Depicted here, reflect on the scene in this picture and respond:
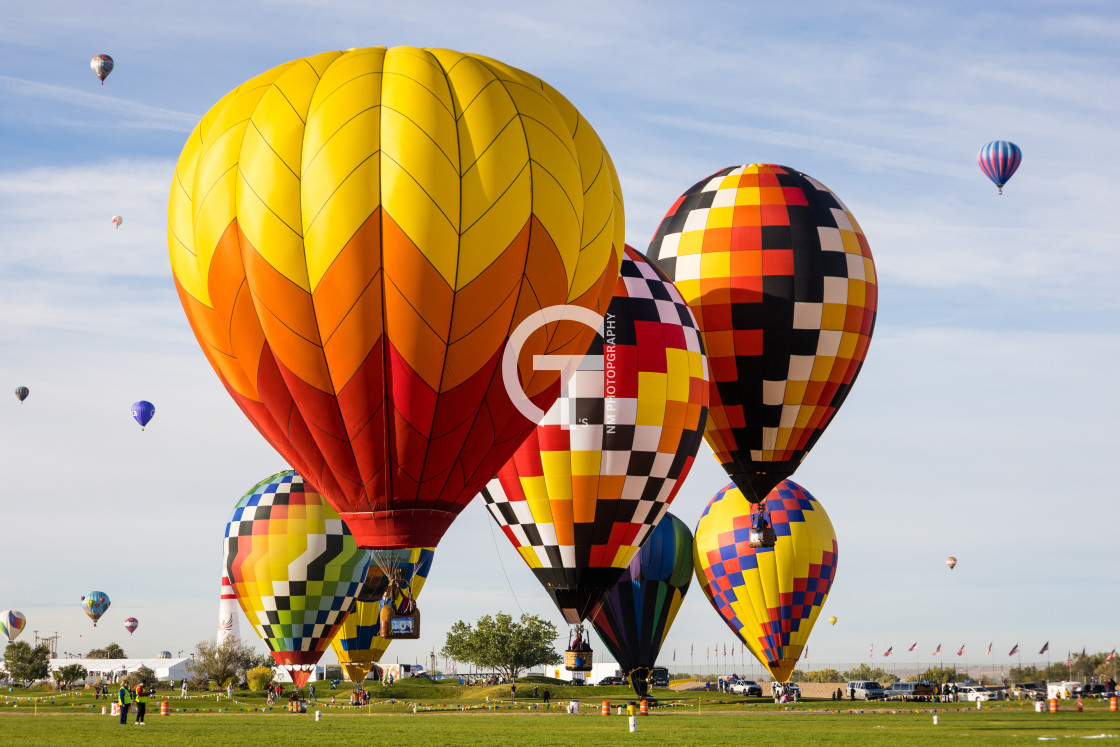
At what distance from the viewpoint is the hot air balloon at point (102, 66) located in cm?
4697

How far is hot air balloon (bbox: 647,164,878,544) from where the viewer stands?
A: 25828mm

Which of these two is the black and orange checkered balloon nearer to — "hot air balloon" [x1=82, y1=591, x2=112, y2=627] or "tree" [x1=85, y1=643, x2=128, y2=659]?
"hot air balloon" [x1=82, y1=591, x2=112, y2=627]

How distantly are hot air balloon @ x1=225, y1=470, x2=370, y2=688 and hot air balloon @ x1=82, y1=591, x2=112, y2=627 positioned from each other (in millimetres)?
39650

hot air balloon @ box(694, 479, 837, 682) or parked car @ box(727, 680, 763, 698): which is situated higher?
hot air balloon @ box(694, 479, 837, 682)

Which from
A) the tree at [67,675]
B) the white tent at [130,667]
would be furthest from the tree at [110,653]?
the tree at [67,675]

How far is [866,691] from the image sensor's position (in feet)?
176

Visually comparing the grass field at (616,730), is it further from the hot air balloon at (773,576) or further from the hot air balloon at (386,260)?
the hot air balloon at (386,260)

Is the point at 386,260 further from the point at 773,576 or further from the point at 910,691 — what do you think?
the point at 910,691

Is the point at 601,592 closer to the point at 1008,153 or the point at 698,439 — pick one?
the point at 698,439

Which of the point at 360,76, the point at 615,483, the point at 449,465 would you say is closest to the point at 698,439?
the point at 615,483

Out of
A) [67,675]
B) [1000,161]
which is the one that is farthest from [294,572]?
[67,675]

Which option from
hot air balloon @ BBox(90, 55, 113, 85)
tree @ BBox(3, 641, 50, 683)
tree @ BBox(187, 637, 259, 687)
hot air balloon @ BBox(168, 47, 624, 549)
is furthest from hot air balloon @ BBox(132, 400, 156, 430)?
hot air balloon @ BBox(168, 47, 624, 549)

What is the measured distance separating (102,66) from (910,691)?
1694 inches

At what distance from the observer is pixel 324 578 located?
1529 inches
